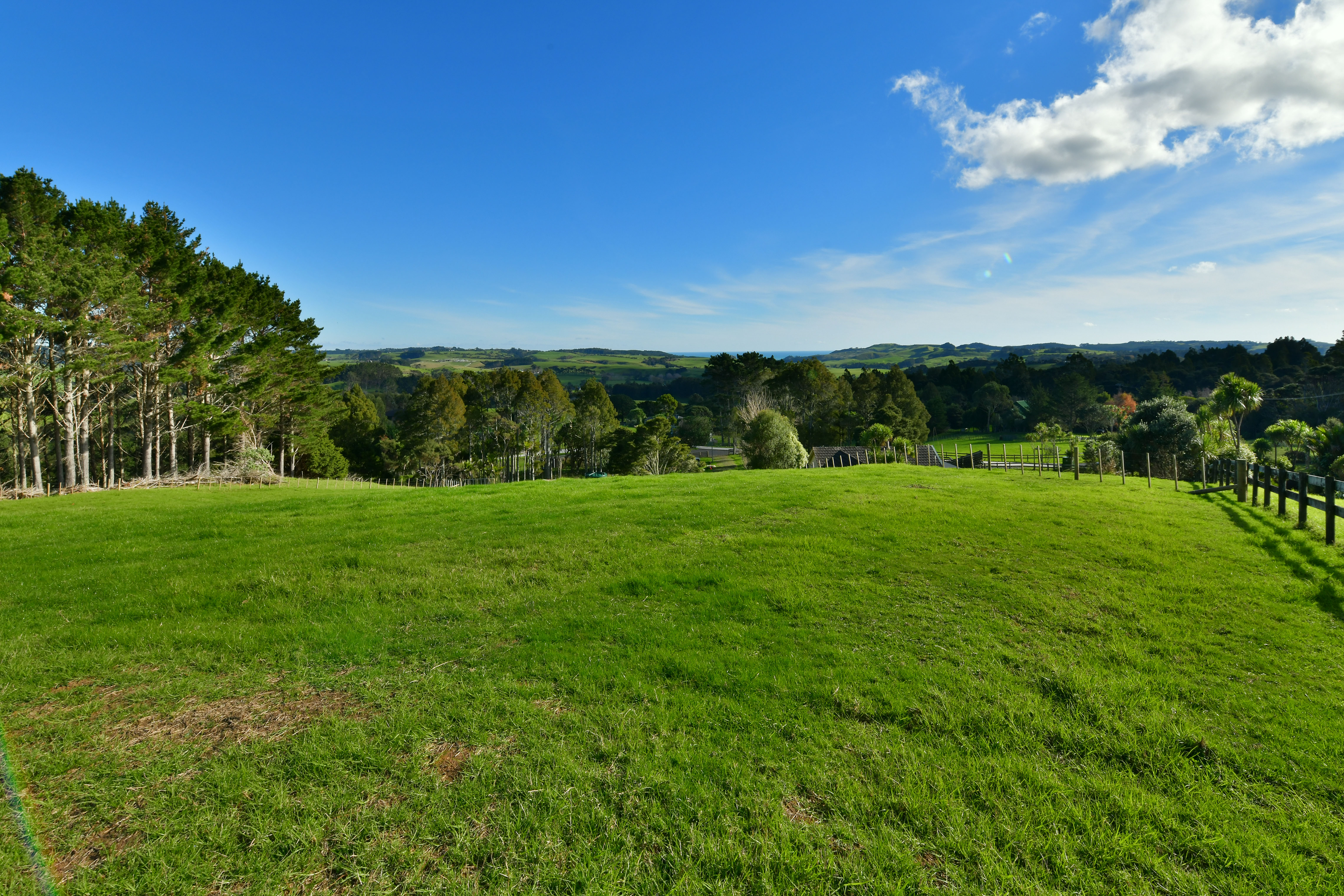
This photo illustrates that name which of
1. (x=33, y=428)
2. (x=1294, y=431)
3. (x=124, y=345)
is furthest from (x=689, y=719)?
(x=1294, y=431)

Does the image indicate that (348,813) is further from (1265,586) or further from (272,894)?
(1265,586)

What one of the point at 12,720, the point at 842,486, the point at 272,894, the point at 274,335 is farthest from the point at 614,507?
the point at 274,335

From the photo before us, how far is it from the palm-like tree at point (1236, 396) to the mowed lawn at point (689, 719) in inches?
1499

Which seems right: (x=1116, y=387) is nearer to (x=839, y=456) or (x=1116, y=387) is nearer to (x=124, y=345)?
(x=839, y=456)

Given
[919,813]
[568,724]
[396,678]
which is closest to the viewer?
[919,813]

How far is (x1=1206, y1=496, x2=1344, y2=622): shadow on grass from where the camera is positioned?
816 centimetres

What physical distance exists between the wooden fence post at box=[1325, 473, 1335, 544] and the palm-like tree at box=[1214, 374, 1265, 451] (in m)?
35.1

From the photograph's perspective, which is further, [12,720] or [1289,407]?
[1289,407]

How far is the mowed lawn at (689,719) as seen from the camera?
356cm

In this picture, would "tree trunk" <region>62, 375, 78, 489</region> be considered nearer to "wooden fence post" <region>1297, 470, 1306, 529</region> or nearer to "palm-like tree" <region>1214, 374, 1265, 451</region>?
"wooden fence post" <region>1297, 470, 1306, 529</region>

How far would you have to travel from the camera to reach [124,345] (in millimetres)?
30406

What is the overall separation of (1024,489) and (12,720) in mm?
23826

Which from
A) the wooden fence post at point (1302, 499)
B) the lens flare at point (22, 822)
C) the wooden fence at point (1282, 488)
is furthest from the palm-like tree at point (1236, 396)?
the lens flare at point (22, 822)

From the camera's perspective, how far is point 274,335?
4347 cm
